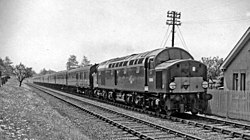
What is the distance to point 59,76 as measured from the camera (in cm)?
5097

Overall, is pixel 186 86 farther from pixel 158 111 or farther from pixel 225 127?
pixel 225 127

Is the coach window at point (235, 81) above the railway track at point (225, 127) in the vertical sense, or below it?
above

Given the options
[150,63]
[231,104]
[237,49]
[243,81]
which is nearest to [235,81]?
[243,81]

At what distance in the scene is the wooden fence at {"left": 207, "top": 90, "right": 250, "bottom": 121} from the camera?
574 inches

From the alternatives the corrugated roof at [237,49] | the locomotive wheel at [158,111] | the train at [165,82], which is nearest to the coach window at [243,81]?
the corrugated roof at [237,49]

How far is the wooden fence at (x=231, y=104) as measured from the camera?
14586 millimetres

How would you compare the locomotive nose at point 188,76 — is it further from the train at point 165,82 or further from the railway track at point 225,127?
the railway track at point 225,127

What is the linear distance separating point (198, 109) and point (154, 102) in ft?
8.02

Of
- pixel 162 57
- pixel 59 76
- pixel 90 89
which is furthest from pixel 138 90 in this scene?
pixel 59 76

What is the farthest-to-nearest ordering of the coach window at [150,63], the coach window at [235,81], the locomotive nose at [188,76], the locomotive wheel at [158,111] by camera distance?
the coach window at [235,81], the coach window at [150,63], the locomotive wheel at [158,111], the locomotive nose at [188,76]

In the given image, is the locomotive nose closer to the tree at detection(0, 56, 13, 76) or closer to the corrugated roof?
the corrugated roof

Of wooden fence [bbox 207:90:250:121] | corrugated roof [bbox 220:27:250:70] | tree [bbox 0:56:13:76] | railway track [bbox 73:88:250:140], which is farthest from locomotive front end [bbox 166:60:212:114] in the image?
tree [bbox 0:56:13:76]

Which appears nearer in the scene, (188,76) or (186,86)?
(186,86)

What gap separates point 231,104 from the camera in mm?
15523
